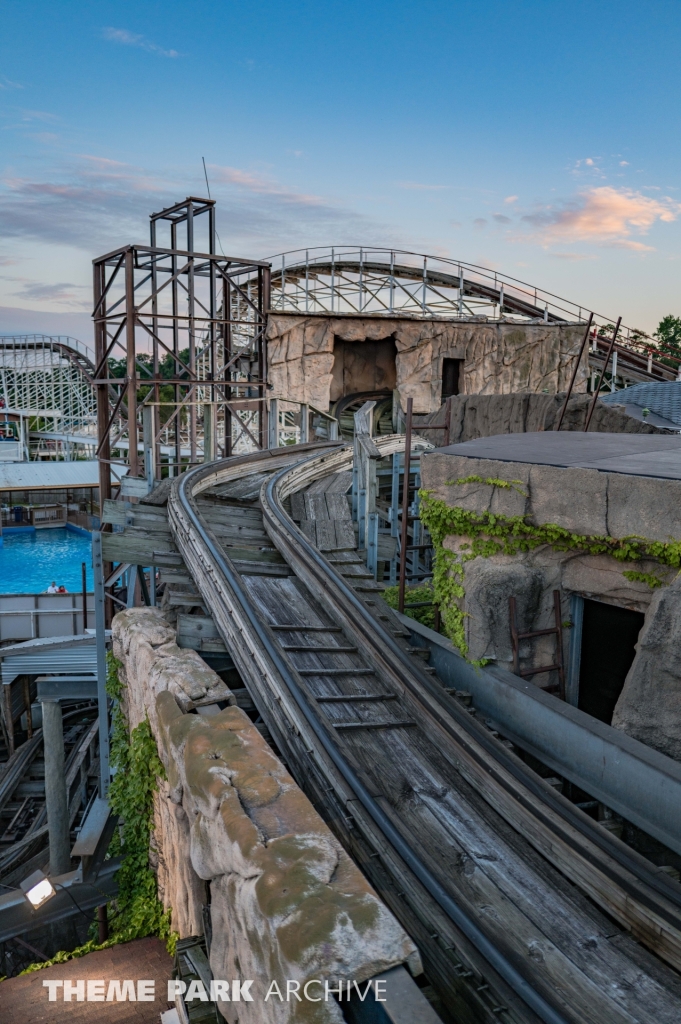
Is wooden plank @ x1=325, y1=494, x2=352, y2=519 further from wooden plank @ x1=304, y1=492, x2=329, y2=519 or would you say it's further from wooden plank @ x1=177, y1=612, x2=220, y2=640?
wooden plank @ x1=177, y1=612, x2=220, y2=640

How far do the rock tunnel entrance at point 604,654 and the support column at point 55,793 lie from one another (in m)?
6.69

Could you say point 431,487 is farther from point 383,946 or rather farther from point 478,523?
point 383,946

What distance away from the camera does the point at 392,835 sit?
4.16 meters

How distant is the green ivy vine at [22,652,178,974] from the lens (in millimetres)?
5914

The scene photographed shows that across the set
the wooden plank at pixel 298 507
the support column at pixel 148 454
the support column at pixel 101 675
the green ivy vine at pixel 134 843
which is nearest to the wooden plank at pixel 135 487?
the support column at pixel 148 454

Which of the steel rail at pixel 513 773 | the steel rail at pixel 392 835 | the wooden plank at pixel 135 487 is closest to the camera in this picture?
the steel rail at pixel 392 835

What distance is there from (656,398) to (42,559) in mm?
27951

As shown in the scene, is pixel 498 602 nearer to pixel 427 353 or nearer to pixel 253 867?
pixel 253 867

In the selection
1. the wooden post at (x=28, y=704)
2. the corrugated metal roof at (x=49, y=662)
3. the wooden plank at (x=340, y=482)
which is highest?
the wooden plank at (x=340, y=482)

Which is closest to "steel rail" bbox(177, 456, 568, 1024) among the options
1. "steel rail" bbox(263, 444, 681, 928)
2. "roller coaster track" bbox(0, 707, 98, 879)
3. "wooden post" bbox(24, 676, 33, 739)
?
"steel rail" bbox(263, 444, 681, 928)

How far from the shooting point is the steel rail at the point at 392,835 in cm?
323

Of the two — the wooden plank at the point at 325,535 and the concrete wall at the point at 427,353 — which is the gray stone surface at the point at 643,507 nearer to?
the wooden plank at the point at 325,535

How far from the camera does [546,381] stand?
27.4 m

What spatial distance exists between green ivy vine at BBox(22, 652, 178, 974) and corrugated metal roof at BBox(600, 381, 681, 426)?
976 centimetres
